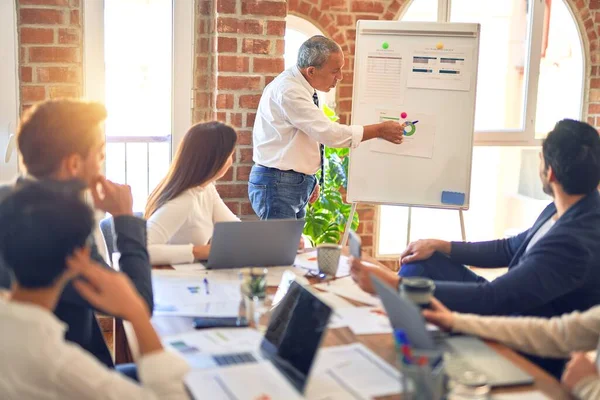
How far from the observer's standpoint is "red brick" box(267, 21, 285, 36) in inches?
143

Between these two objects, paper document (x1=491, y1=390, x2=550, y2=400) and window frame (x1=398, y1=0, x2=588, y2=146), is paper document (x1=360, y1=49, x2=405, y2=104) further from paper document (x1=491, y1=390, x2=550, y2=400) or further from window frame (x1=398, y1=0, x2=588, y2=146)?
paper document (x1=491, y1=390, x2=550, y2=400)

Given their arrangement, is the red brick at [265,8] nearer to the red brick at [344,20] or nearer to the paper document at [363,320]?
the red brick at [344,20]

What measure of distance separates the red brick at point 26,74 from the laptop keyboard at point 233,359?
226 centimetres

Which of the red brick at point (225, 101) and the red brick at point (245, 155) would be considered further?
the red brick at point (245, 155)

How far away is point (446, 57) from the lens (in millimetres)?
3930

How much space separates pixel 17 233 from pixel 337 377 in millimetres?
733

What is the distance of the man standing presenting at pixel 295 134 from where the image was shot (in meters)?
3.57

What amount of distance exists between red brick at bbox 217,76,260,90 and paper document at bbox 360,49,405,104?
610 mm

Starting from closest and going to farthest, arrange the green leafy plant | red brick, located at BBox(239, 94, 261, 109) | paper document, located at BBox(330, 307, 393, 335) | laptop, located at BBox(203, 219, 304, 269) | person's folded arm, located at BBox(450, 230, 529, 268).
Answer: paper document, located at BBox(330, 307, 393, 335), laptop, located at BBox(203, 219, 304, 269), person's folded arm, located at BBox(450, 230, 529, 268), red brick, located at BBox(239, 94, 261, 109), the green leafy plant

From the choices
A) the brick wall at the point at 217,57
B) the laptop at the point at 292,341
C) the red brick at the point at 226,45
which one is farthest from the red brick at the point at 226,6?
the laptop at the point at 292,341

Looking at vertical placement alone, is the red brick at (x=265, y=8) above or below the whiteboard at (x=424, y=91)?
above

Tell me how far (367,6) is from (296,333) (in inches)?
138

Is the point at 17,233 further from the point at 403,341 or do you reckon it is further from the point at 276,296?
the point at 276,296

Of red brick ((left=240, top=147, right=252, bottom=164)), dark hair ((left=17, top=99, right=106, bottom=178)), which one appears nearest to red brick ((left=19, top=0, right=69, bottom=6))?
red brick ((left=240, top=147, right=252, bottom=164))
